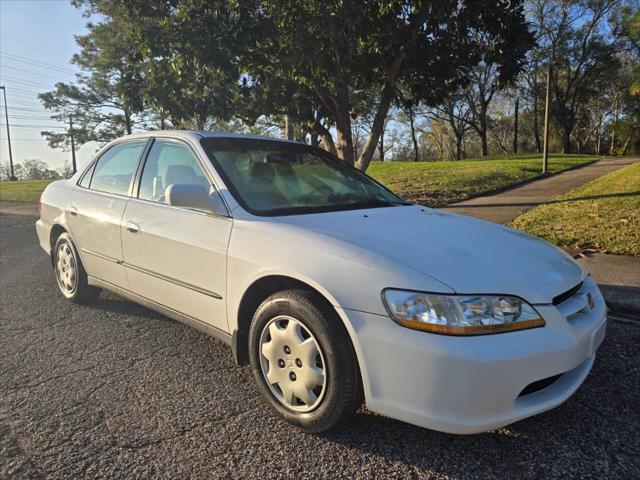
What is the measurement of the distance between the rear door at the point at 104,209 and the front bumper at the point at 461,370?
7.31ft

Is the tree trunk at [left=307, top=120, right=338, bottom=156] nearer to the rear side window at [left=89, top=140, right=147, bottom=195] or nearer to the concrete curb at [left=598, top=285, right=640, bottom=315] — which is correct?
the rear side window at [left=89, top=140, right=147, bottom=195]

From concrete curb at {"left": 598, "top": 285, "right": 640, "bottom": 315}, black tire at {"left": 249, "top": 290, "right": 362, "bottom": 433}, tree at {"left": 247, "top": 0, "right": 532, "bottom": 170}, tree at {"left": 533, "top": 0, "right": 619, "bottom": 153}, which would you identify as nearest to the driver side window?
black tire at {"left": 249, "top": 290, "right": 362, "bottom": 433}

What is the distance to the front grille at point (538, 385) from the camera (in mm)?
2026

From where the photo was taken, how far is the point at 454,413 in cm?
192

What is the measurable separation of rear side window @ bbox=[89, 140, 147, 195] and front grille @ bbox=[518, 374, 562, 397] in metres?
2.96

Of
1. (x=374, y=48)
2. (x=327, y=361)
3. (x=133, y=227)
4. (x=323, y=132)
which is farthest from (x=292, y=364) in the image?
(x=323, y=132)

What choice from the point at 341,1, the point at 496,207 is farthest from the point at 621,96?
the point at 341,1

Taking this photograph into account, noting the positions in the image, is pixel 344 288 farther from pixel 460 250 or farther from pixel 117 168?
pixel 117 168

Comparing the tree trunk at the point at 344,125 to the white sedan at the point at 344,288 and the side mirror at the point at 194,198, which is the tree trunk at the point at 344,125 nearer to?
the white sedan at the point at 344,288

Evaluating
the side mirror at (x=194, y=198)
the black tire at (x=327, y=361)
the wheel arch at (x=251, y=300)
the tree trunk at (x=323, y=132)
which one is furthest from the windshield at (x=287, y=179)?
the tree trunk at (x=323, y=132)

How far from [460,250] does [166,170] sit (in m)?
2.10

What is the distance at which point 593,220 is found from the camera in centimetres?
725

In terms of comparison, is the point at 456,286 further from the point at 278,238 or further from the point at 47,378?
the point at 47,378

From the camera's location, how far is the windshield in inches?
112
